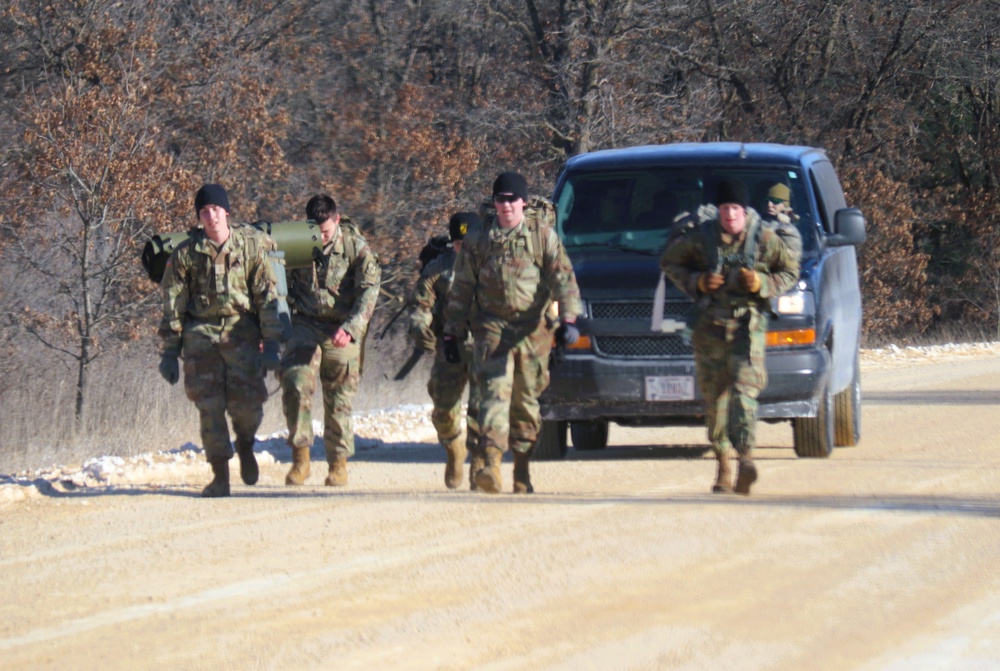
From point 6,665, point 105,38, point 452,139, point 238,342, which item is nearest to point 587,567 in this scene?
point 6,665

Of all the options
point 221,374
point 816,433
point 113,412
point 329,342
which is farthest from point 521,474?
point 113,412

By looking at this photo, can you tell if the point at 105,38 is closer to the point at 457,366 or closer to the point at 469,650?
the point at 457,366

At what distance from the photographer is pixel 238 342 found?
9.26 meters

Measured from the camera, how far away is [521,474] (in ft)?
30.5

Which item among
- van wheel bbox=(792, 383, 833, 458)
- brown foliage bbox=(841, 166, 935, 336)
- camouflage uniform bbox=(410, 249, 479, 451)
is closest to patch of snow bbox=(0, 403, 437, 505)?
camouflage uniform bbox=(410, 249, 479, 451)

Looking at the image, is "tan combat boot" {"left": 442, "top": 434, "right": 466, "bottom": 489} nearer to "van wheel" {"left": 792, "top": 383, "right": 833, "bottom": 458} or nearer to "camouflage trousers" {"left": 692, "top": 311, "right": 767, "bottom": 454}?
"camouflage trousers" {"left": 692, "top": 311, "right": 767, "bottom": 454}

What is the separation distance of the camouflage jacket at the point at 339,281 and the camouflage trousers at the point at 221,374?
66 centimetres

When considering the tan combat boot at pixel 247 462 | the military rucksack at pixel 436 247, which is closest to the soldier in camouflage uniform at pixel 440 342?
the military rucksack at pixel 436 247

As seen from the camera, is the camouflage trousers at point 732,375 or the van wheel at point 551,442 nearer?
the camouflage trousers at point 732,375

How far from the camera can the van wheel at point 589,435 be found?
39.1 ft

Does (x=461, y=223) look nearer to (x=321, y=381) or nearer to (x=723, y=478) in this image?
(x=321, y=381)

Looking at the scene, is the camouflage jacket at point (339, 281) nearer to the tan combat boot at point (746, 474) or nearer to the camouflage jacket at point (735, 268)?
the camouflage jacket at point (735, 268)

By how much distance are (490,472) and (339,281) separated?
1737 mm

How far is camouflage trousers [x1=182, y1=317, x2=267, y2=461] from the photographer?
9.24 metres
